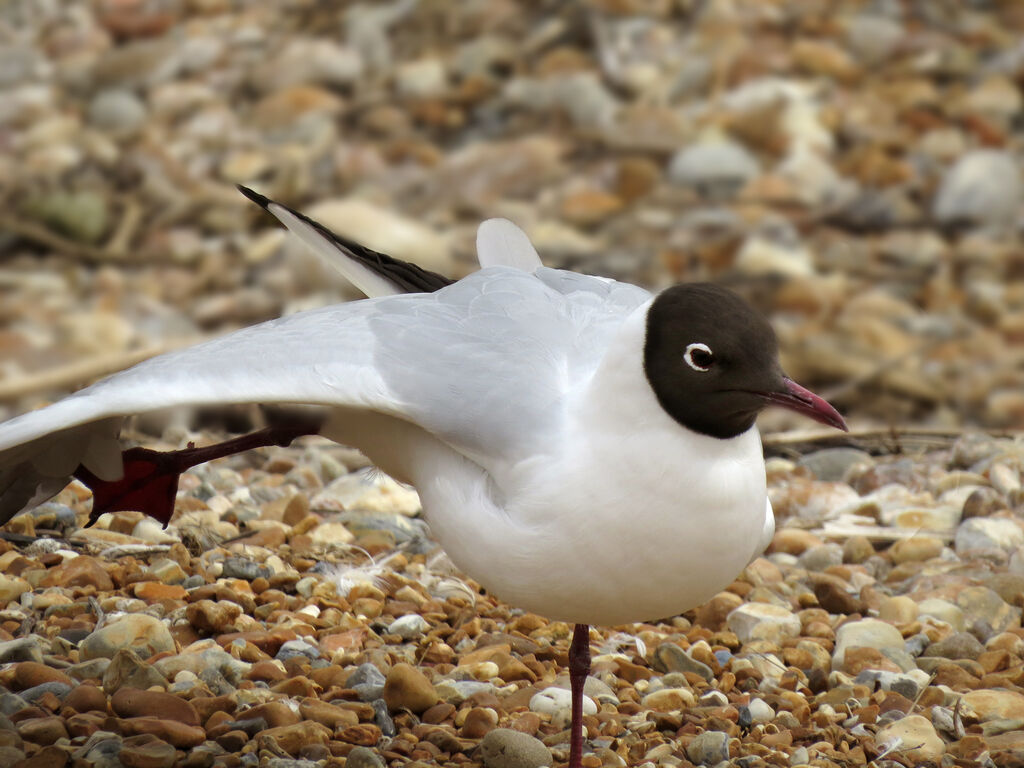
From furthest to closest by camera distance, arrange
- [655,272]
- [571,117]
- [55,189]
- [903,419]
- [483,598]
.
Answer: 1. [571,117]
2. [55,189]
3. [655,272]
4. [903,419]
5. [483,598]

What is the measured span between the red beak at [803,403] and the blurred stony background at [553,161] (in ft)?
15.0

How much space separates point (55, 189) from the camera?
9.73 metres

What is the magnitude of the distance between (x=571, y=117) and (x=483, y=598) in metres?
6.41

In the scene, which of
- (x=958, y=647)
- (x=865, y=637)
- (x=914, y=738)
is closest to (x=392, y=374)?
(x=914, y=738)

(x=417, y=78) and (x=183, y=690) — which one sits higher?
(x=183, y=690)

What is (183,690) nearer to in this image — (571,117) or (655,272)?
(655,272)

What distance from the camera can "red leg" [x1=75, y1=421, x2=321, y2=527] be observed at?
4164 mm

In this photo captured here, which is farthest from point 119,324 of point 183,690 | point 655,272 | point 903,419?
point 183,690

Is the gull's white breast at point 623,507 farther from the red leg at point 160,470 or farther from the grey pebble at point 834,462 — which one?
the grey pebble at point 834,462

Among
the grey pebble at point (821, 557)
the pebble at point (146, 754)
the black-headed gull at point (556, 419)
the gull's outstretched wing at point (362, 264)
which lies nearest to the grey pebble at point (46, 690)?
the pebble at point (146, 754)

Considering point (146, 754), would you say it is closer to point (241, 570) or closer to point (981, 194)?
point (241, 570)

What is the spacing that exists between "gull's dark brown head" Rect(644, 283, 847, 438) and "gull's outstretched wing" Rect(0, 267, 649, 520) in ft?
1.02

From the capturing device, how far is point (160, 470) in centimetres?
421

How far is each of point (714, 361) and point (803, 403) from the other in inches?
8.6
